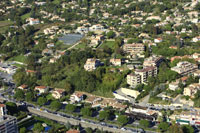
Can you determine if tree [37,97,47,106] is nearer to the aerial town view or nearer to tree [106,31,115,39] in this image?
the aerial town view

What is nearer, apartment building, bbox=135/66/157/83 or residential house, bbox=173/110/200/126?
residential house, bbox=173/110/200/126

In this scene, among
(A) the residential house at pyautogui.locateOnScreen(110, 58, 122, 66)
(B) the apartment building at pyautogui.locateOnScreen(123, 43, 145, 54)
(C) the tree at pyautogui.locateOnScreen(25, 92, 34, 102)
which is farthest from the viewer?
(B) the apartment building at pyautogui.locateOnScreen(123, 43, 145, 54)

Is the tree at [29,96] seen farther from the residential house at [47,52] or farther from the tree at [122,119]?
the residential house at [47,52]

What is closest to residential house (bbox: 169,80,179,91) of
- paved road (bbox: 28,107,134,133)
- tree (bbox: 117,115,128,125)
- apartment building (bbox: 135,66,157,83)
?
apartment building (bbox: 135,66,157,83)

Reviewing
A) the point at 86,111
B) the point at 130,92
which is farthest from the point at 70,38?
the point at 86,111

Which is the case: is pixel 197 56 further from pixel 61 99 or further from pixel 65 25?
pixel 65 25

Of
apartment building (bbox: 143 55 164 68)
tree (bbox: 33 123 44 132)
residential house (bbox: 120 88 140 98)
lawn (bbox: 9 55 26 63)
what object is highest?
apartment building (bbox: 143 55 164 68)

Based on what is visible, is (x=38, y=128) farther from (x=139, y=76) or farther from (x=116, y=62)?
(x=116, y=62)

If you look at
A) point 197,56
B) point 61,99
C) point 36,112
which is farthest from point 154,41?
point 36,112
